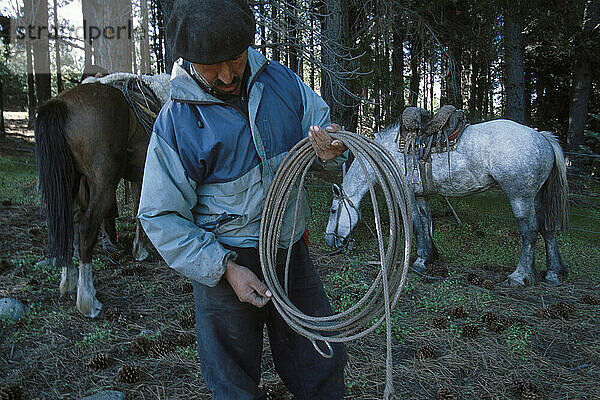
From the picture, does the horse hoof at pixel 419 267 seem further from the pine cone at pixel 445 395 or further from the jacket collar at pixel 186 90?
the jacket collar at pixel 186 90

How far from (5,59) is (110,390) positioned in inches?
739

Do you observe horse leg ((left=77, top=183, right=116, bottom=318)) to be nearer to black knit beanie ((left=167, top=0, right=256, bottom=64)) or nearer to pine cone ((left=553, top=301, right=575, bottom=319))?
black knit beanie ((left=167, top=0, right=256, bottom=64))

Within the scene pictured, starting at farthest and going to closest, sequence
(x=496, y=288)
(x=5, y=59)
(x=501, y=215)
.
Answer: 1. (x=5, y=59)
2. (x=501, y=215)
3. (x=496, y=288)

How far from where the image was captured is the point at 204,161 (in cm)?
143

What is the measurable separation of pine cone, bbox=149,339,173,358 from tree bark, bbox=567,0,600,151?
10438mm

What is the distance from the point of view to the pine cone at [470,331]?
288cm

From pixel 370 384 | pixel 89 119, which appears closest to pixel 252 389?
pixel 370 384

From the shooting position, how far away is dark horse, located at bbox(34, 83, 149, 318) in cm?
320

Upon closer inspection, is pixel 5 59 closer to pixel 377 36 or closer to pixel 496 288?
pixel 377 36

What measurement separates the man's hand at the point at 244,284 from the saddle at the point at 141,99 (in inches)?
110

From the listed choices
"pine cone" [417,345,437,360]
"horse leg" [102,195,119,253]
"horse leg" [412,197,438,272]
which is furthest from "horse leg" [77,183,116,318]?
"horse leg" [412,197,438,272]

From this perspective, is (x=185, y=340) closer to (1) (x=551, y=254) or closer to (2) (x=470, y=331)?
(2) (x=470, y=331)

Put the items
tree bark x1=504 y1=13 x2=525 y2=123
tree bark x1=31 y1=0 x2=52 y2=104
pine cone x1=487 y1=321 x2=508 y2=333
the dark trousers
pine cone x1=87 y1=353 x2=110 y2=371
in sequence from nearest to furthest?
the dark trousers < pine cone x1=87 y1=353 x2=110 y2=371 < pine cone x1=487 y1=321 x2=508 y2=333 < tree bark x1=504 y1=13 x2=525 y2=123 < tree bark x1=31 y1=0 x2=52 y2=104

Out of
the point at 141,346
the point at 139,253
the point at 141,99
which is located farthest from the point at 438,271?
the point at 141,99
